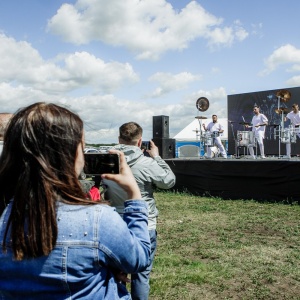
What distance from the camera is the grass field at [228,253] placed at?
3848 mm

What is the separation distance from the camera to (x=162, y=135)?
11711 mm

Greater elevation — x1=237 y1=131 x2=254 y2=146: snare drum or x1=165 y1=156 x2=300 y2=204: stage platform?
x1=237 y1=131 x2=254 y2=146: snare drum

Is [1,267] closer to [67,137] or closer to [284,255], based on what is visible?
[67,137]

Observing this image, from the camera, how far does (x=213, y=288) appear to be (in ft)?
12.7

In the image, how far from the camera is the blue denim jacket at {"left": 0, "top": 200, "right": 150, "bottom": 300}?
3.62 ft

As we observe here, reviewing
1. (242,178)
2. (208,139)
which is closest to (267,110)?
(208,139)

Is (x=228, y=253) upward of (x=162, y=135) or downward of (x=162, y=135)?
downward

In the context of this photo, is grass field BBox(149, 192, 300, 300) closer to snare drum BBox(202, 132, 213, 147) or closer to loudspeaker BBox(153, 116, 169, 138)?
loudspeaker BBox(153, 116, 169, 138)

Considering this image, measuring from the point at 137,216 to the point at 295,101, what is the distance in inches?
798

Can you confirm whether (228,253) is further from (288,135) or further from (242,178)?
(288,135)

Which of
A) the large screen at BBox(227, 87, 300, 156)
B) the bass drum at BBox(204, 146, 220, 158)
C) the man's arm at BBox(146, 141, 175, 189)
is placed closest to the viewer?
the man's arm at BBox(146, 141, 175, 189)

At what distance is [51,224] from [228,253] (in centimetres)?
432

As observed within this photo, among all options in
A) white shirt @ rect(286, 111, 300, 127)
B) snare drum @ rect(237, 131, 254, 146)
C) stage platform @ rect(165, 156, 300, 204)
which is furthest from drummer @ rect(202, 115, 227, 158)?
stage platform @ rect(165, 156, 300, 204)

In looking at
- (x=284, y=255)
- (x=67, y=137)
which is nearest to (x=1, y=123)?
(x=67, y=137)
